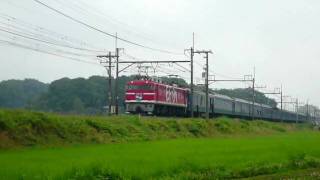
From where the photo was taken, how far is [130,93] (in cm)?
5006

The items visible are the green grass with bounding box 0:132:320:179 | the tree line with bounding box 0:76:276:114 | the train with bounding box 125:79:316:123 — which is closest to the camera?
the green grass with bounding box 0:132:320:179

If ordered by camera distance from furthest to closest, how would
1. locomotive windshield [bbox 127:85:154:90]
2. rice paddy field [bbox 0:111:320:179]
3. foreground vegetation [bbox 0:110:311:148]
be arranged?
1. locomotive windshield [bbox 127:85:154:90]
2. foreground vegetation [bbox 0:110:311:148]
3. rice paddy field [bbox 0:111:320:179]

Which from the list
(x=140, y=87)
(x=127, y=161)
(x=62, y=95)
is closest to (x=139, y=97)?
(x=140, y=87)

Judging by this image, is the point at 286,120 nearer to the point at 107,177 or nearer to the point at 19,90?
the point at 19,90

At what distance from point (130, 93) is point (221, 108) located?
24584mm

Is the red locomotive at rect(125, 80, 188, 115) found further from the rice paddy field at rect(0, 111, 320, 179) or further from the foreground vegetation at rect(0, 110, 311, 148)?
the rice paddy field at rect(0, 111, 320, 179)

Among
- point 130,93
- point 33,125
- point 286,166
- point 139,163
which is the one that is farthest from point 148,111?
point 139,163

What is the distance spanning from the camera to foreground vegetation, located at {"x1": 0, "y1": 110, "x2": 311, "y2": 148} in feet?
92.5

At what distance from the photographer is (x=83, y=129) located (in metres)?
32.9

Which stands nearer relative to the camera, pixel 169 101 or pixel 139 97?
pixel 139 97

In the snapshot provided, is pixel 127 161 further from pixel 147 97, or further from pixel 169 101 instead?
pixel 169 101

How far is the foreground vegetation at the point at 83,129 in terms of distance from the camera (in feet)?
92.5

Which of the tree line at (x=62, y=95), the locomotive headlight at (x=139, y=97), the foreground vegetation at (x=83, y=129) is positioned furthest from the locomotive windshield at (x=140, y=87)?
the foreground vegetation at (x=83, y=129)

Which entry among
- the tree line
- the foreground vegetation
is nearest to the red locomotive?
the tree line
